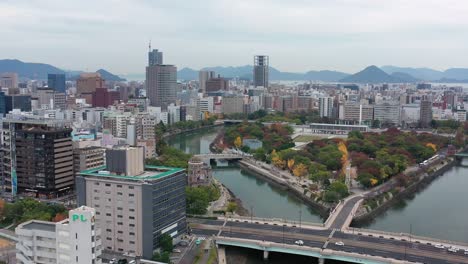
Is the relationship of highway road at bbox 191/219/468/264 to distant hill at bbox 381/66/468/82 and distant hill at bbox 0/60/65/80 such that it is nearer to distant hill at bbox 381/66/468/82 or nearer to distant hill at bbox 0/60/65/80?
distant hill at bbox 0/60/65/80

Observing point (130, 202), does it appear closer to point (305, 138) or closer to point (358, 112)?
point (305, 138)

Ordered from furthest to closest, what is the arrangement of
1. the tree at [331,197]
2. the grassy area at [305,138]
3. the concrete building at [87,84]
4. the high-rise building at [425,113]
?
1. the concrete building at [87,84]
2. the high-rise building at [425,113]
3. the grassy area at [305,138]
4. the tree at [331,197]

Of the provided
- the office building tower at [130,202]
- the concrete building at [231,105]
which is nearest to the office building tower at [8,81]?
the concrete building at [231,105]

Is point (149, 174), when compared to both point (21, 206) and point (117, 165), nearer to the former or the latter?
point (117, 165)

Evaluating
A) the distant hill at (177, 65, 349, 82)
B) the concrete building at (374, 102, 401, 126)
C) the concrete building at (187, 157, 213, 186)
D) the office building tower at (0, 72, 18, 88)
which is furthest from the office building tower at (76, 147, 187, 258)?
the distant hill at (177, 65, 349, 82)

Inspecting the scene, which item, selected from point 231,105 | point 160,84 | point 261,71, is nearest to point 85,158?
point 231,105

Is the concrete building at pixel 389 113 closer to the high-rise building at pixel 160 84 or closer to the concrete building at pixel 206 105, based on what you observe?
the concrete building at pixel 206 105
